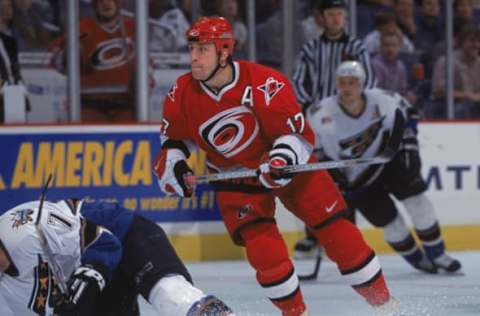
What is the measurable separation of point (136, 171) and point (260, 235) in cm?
237

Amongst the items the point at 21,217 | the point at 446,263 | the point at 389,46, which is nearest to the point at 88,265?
the point at 21,217

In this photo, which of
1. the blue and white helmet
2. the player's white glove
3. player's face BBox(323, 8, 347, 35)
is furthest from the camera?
player's face BBox(323, 8, 347, 35)

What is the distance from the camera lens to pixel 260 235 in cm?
454

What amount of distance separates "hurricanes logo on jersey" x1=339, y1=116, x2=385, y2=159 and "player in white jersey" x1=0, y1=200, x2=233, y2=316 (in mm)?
2351

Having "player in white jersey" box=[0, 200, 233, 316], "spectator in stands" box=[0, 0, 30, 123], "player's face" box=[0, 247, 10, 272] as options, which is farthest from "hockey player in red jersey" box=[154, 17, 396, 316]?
"spectator in stands" box=[0, 0, 30, 123]

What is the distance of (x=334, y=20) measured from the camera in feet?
23.0

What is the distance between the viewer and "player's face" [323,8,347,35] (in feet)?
22.9

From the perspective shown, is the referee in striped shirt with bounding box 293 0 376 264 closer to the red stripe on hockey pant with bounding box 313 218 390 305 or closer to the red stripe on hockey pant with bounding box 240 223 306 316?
the red stripe on hockey pant with bounding box 313 218 390 305

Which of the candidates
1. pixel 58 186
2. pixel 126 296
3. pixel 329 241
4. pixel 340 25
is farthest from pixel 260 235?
pixel 340 25

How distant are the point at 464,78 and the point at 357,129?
2001mm

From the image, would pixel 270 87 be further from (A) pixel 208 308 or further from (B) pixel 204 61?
(A) pixel 208 308

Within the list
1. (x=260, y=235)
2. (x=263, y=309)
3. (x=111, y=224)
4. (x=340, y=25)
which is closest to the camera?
(x=111, y=224)

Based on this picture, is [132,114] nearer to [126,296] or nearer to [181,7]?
[181,7]

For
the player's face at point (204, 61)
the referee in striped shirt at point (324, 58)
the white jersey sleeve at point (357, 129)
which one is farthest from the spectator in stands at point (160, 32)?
the player's face at point (204, 61)
